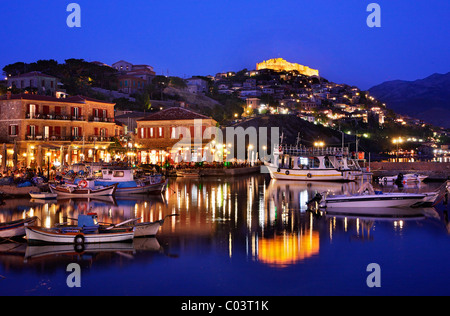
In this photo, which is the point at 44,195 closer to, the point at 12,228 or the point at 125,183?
the point at 125,183

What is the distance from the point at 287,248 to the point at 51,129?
38.0 meters

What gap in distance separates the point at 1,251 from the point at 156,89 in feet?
318

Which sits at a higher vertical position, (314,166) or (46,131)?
(46,131)

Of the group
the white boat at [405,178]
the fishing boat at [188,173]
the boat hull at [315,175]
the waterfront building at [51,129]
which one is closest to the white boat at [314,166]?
the boat hull at [315,175]

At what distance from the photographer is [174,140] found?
59.1 meters

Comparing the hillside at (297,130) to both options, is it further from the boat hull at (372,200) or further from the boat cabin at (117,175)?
the boat hull at (372,200)

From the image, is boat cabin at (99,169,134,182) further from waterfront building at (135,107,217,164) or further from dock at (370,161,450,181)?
dock at (370,161,450,181)

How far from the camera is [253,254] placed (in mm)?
16281

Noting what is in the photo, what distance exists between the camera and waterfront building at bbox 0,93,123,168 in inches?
1820

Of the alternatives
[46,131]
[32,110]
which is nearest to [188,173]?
[46,131]

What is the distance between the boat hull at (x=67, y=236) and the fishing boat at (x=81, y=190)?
47.3 feet

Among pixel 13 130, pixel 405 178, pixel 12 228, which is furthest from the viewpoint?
pixel 405 178

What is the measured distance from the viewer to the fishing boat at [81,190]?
31.5m
